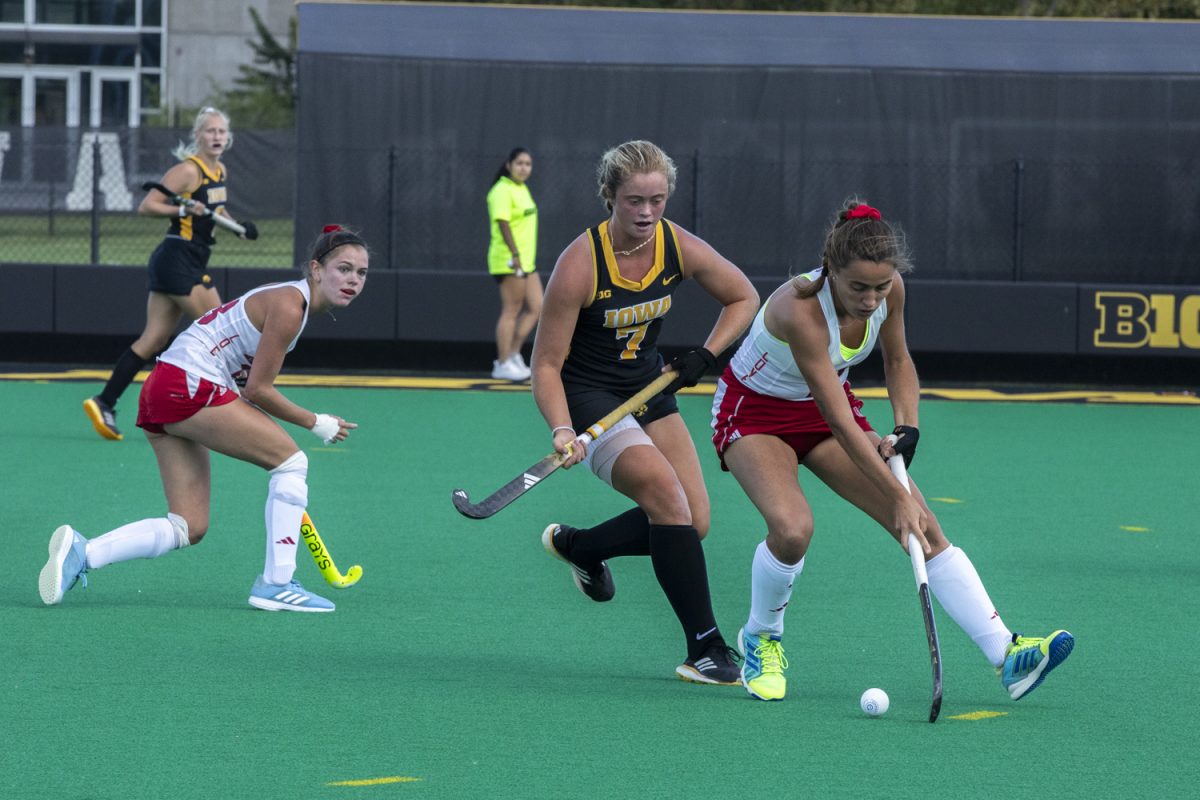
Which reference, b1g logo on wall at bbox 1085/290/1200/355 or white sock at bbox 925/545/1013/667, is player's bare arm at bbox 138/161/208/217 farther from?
b1g logo on wall at bbox 1085/290/1200/355

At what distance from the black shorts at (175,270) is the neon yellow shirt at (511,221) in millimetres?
3657

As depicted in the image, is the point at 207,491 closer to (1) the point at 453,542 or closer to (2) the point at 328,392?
(1) the point at 453,542

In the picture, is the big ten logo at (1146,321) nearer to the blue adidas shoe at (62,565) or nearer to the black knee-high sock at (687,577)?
the black knee-high sock at (687,577)

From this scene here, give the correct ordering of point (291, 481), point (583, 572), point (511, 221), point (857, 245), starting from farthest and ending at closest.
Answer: point (511, 221)
point (291, 481)
point (583, 572)
point (857, 245)

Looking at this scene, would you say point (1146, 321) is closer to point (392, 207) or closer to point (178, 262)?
point (392, 207)

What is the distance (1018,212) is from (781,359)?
11118 millimetres

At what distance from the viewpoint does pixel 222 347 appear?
21.8 ft

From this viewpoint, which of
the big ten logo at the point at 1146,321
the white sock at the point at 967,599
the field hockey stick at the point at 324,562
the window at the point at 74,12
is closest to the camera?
the white sock at the point at 967,599

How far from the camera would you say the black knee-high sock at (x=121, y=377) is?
11078 millimetres

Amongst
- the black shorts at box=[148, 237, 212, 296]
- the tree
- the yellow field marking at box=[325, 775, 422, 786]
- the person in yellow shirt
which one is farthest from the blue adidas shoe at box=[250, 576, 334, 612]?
the tree

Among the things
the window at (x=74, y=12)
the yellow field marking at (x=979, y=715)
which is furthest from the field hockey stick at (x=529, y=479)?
the window at (x=74, y=12)

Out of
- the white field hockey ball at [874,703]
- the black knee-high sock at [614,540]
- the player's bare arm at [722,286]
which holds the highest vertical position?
the player's bare arm at [722,286]

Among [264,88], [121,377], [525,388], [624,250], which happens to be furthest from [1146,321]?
[264,88]

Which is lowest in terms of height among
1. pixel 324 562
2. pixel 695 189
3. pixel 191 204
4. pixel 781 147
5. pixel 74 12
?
pixel 324 562
